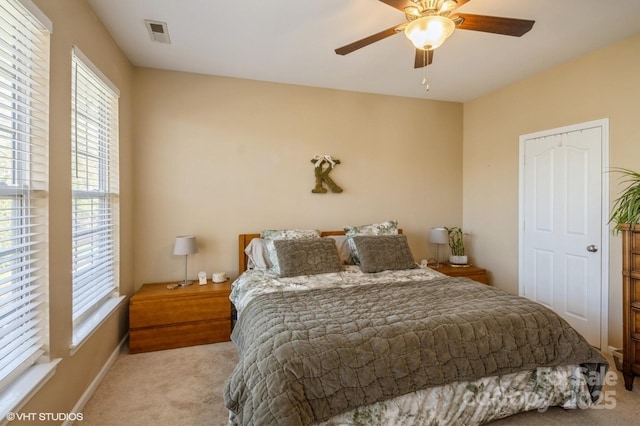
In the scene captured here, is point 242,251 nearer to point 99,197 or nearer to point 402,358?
point 99,197

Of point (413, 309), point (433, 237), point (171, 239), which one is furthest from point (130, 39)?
point (433, 237)

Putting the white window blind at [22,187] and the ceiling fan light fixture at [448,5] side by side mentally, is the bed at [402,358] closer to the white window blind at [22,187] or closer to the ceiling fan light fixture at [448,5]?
the white window blind at [22,187]

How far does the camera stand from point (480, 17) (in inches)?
68.6

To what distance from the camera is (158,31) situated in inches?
98.7

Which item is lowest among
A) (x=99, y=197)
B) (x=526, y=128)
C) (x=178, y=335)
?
(x=178, y=335)

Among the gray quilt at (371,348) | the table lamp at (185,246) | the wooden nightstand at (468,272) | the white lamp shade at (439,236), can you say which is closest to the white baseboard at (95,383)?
the table lamp at (185,246)

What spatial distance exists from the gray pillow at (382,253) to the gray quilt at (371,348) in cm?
83

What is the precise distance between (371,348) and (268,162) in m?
2.52

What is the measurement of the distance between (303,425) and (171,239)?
8.38 ft

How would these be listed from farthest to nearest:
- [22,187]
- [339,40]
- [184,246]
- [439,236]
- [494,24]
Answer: [439,236]
[184,246]
[339,40]
[494,24]
[22,187]

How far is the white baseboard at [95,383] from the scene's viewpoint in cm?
193

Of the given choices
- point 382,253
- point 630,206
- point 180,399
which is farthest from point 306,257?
point 630,206

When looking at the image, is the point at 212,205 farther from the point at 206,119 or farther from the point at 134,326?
the point at 134,326

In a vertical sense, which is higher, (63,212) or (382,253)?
(63,212)
